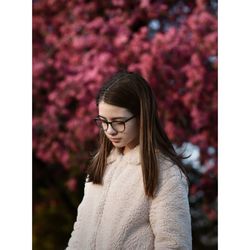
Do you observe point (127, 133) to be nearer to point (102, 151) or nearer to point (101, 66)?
point (102, 151)

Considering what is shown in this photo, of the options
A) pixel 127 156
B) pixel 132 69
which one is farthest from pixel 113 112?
pixel 132 69

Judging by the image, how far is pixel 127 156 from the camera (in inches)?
63.3

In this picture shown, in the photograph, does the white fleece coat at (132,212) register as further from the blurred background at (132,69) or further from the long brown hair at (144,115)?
the blurred background at (132,69)

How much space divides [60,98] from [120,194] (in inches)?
66.1

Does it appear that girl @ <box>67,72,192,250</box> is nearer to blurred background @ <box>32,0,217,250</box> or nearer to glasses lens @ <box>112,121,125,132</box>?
glasses lens @ <box>112,121,125,132</box>

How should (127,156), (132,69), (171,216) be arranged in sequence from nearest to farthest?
(171,216) → (127,156) → (132,69)

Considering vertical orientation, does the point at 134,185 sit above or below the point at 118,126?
below

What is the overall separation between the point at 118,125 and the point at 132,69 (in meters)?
1.37

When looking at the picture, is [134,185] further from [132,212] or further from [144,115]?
[144,115]

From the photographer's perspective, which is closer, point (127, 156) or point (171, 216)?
point (171, 216)

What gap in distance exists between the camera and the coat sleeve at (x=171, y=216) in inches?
57.9

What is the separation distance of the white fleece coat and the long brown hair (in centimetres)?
2

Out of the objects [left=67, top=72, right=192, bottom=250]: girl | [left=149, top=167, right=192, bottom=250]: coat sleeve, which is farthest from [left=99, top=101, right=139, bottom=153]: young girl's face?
[left=149, top=167, right=192, bottom=250]: coat sleeve
